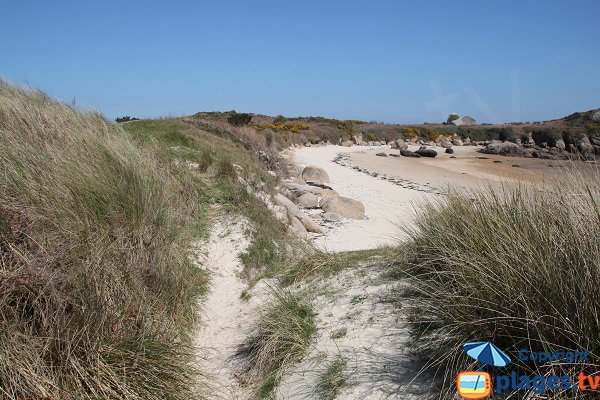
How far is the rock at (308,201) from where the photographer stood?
41.2 feet

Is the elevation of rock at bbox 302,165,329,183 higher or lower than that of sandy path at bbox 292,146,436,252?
higher

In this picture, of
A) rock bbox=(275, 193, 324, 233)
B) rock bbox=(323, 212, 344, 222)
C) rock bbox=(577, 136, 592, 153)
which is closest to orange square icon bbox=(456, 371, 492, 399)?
rock bbox=(275, 193, 324, 233)

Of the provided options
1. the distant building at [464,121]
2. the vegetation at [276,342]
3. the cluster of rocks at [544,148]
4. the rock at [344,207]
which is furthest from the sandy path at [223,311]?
the distant building at [464,121]

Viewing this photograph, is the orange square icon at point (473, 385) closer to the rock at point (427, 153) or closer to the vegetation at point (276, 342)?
the vegetation at point (276, 342)

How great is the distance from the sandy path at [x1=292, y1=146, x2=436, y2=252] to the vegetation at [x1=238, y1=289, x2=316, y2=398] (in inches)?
71.9

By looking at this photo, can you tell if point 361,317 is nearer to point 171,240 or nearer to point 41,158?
point 171,240

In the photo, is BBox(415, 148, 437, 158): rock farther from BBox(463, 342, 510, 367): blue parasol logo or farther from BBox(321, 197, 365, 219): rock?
BBox(463, 342, 510, 367): blue parasol logo

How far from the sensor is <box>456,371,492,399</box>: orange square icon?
2.11 metres

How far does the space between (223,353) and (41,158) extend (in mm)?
2877

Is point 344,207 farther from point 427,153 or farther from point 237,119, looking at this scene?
point 427,153

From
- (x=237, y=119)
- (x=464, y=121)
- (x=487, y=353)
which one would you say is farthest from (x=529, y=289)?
(x=464, y=121)

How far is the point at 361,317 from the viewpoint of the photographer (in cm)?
395

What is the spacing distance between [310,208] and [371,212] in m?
1.88

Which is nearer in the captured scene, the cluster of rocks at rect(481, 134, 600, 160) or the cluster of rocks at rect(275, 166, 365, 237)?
the cluster of rocks at rect(275, 166, 365, 237)
